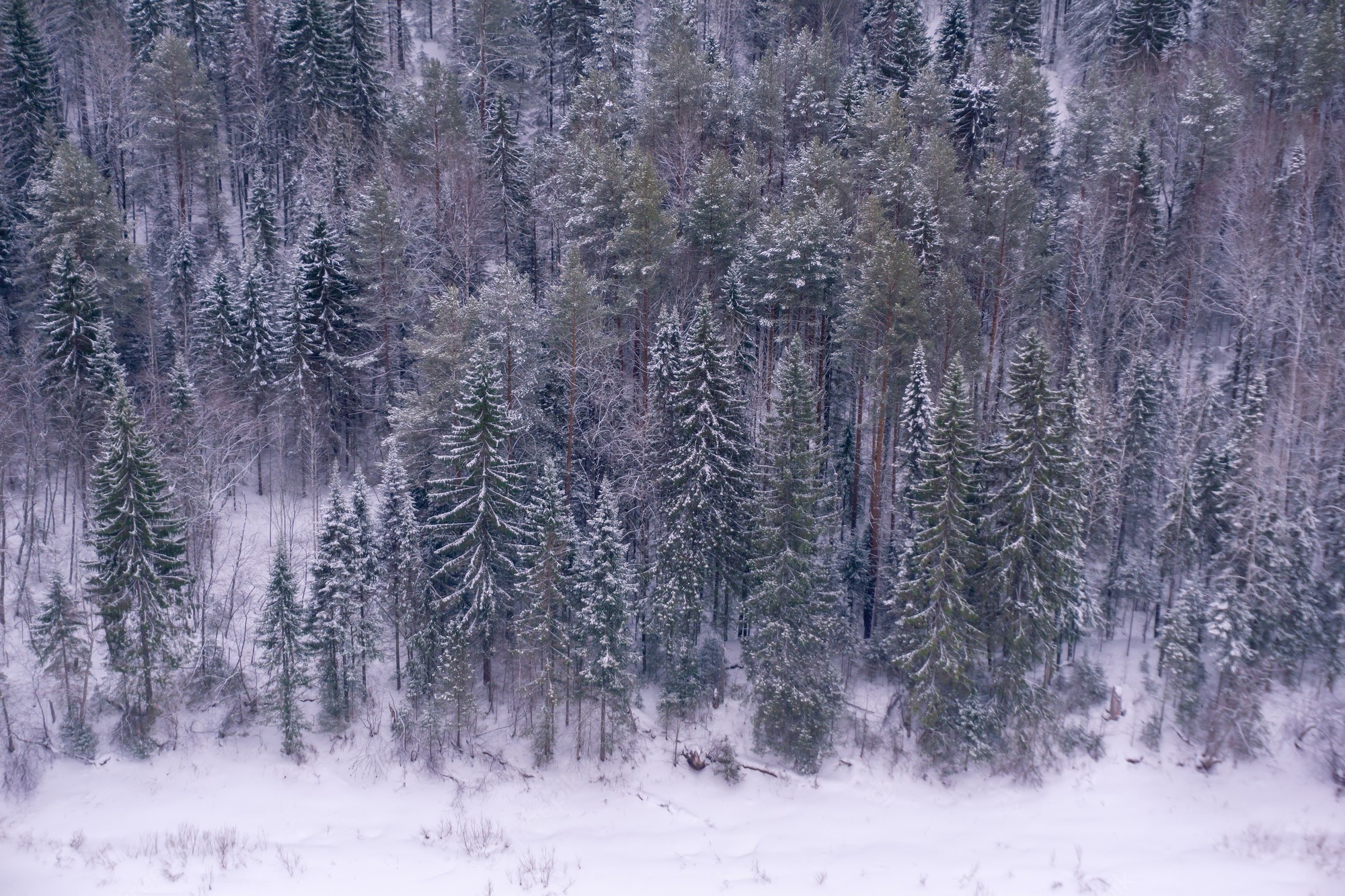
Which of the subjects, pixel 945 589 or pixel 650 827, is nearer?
pixel 945 589

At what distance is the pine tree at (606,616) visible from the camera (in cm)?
2859

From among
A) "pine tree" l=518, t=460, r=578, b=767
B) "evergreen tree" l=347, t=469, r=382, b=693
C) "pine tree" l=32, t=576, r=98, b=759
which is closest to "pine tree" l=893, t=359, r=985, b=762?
"pine tree" l=518, t=460, r=578, b=767

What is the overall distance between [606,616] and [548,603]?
200 cm

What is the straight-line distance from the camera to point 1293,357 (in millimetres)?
31438

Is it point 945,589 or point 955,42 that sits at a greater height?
point 955,42

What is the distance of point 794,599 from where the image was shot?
2867 centimetres

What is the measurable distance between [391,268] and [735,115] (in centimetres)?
2031

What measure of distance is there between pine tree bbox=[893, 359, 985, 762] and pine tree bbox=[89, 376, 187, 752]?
24.7 m

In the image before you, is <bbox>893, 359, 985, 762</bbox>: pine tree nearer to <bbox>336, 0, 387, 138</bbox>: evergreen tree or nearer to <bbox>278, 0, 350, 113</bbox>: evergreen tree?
<bbox>336, 0, 387, 138</bbox>: evergreen tree

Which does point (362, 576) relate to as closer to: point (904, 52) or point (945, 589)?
point (945, 589)

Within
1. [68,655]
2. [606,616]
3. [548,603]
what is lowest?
[68,655]

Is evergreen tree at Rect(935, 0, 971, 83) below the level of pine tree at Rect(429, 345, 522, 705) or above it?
above

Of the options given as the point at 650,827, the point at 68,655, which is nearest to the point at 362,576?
the point at 68,655

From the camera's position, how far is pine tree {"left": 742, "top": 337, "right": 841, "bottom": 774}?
2836 centimetres
